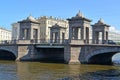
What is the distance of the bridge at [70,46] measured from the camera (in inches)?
1992

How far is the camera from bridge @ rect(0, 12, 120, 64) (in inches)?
1992

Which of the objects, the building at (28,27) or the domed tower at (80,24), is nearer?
the domed tower at (80,24)

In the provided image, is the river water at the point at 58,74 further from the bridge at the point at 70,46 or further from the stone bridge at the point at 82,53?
the bridge at the point at 70,46

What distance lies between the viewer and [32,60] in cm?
5684

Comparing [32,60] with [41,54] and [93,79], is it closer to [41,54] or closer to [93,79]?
[41,54]

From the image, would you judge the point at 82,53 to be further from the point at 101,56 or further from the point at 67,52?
the point at 101,56

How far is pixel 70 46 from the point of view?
5144cm

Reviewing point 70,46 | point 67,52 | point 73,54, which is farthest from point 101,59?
point 70,46

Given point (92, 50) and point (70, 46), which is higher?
point (70, 46)

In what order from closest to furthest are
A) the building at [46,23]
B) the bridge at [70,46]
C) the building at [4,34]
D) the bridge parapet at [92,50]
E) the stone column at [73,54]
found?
the bridge parapet at [92,50]
the bridge at [70,46]
the stone column at [73,54]
the building at [46,23]
the building at [4,34]

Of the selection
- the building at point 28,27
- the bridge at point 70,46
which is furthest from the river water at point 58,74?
the building at point 28,27

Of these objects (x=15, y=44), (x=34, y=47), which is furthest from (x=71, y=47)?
(x=15, y=44)

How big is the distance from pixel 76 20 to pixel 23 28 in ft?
41.4

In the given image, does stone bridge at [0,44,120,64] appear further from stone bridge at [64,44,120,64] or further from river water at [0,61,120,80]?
river water at [0,61,120,80]
